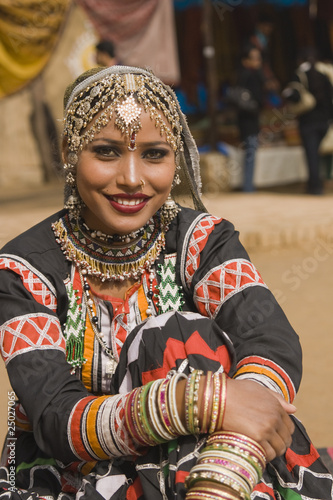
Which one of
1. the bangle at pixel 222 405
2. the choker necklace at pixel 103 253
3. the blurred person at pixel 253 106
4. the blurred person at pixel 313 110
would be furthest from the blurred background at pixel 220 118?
the bangle at pixel 222 405

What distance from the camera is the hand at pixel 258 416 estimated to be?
4.33 ft

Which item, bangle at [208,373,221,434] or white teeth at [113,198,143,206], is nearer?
bangle at [208,373,221,434]

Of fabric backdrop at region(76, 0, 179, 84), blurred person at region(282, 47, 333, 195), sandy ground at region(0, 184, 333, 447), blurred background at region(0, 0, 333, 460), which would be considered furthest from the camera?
blurred person at region(282, 47, 333, 195)

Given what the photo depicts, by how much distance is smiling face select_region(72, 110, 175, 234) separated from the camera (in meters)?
1.61

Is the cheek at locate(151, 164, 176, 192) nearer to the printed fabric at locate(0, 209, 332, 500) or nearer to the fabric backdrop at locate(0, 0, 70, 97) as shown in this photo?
the printed fabric at locate(0, 209, 332, 500)

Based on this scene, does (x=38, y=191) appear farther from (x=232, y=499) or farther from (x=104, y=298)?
(x=232, y=499)

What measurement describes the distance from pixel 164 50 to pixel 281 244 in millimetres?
3224

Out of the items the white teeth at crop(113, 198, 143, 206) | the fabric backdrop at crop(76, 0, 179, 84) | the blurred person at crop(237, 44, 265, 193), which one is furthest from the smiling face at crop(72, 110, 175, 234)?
the blurred person at crop(237, 44, 265, 193)

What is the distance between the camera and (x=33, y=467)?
166 centimetres

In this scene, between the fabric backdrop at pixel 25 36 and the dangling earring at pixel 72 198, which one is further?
the fabric backdrop at pixel 25 36

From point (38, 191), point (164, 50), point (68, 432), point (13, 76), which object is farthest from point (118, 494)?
point (38, 191)

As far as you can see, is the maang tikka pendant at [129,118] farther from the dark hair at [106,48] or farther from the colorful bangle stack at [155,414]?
the dark hair at [106,48]

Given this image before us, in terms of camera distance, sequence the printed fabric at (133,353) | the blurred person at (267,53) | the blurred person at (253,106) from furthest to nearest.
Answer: the blurred person at (267,53), the blurred person at (253,106), the printed fabric at (133,353)

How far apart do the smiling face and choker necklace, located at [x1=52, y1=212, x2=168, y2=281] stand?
4.3 inches
